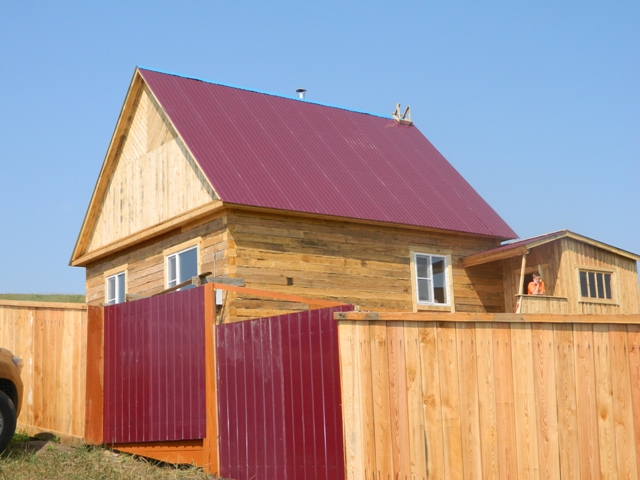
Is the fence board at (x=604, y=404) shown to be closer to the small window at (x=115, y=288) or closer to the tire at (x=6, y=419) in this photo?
the tire at (x=6, y=419)

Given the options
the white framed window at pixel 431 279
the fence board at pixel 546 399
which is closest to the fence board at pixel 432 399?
the fence board at pixel 546 399

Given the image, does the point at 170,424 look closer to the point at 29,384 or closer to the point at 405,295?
the point at 29,384

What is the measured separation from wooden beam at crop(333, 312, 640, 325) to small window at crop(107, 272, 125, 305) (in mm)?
13221

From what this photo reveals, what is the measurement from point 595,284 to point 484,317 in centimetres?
1123

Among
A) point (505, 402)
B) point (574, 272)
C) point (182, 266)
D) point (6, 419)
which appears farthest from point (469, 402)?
point (574, 272)

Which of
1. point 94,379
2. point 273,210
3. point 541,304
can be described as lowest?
point 94,379

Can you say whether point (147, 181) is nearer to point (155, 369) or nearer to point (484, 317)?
point (155, 369)

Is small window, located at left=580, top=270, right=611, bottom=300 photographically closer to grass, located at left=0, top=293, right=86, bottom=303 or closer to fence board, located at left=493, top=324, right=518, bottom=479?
fence board, located at left=493, top=324, right=518, bottom=479

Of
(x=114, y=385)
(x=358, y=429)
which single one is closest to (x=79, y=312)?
(x=114, y=385)

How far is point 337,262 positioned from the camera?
750 inches

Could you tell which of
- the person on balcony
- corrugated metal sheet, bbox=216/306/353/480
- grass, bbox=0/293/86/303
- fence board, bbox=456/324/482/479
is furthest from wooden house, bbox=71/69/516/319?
grass, bbox=0/293/86/303

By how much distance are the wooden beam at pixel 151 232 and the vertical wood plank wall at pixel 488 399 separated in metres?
8.38

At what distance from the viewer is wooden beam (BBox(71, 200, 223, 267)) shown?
1791cm

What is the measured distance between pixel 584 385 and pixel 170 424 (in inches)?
239
